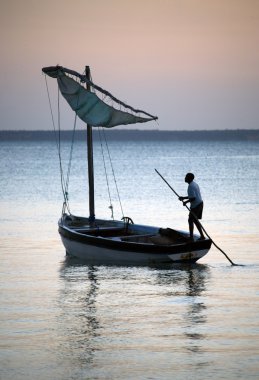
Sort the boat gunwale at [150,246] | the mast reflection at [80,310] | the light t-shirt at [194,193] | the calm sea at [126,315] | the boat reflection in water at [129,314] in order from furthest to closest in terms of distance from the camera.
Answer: the light t-shirt at [194,193]
the boat gunwale at [150,246]
the mast reflection at [80,310]
the boat reflection in water at [129,314]
the calm sea at [126,315]

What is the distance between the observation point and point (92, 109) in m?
25.8

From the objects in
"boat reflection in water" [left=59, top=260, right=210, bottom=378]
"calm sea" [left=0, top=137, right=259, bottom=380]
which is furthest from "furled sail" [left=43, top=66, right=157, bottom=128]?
"boat reflection in water" [left=59, top=260, right=210, bottom=378]

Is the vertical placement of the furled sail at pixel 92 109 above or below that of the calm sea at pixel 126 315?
above

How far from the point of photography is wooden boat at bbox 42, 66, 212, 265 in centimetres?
2098

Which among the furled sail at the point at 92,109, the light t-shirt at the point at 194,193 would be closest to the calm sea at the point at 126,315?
the light t-shirt at the point at 194,193

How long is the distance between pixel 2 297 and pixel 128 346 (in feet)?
14.6

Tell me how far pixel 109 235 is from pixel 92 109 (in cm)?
380

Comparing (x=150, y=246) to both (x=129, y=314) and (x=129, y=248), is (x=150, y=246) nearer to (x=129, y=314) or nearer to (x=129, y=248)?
(x=129, y=248)

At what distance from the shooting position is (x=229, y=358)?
42.7 ft

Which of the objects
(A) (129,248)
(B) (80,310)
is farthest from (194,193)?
(B) (80,310)

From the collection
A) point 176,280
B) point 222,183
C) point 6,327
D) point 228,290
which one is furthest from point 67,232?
point 222,183

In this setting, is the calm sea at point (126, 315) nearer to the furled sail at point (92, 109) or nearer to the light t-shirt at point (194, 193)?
the light t-shirt at point (194, 193)

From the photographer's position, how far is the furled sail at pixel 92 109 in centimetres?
2570

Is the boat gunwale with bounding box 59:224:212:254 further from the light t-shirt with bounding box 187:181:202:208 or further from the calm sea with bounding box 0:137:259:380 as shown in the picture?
the light t-shirt with bounding box 187:181:202:208
